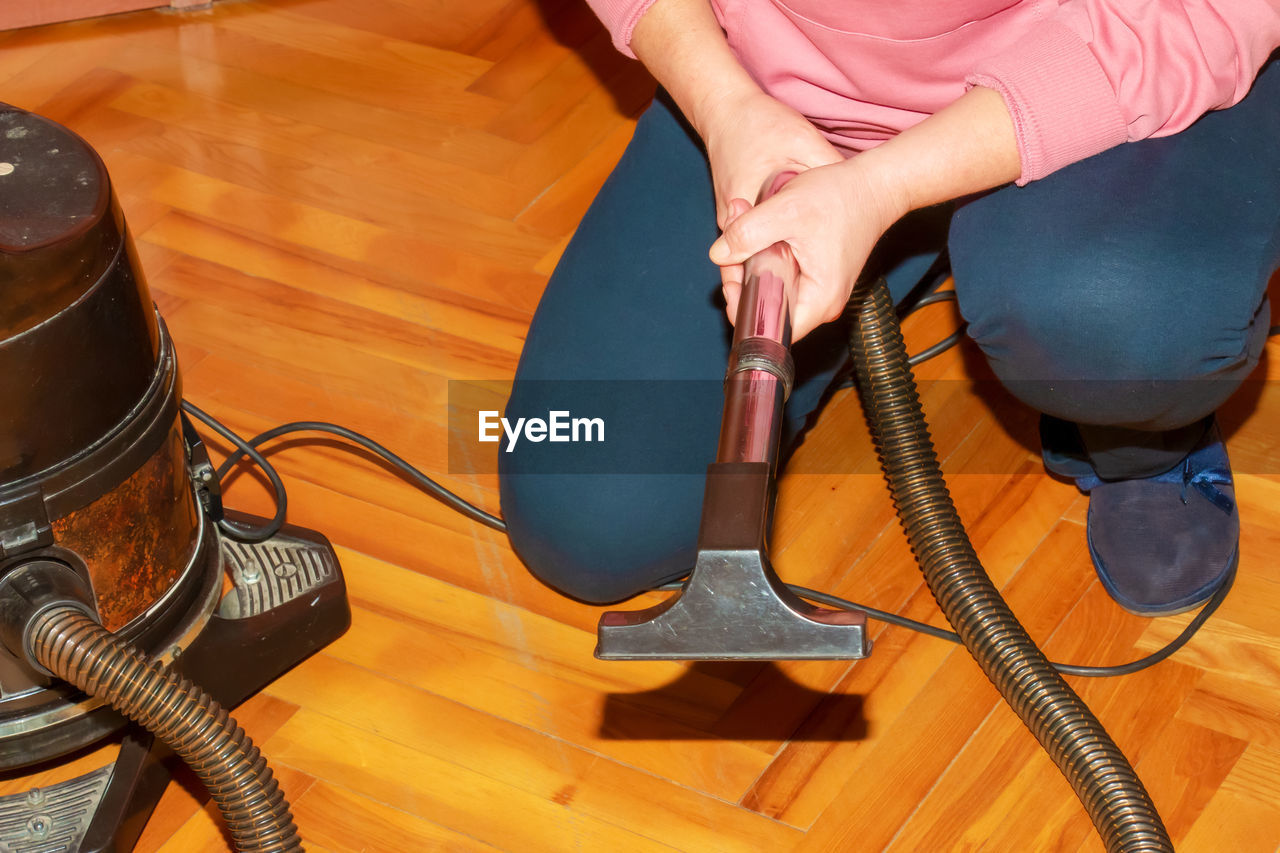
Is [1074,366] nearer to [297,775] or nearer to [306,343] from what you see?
[297,775]

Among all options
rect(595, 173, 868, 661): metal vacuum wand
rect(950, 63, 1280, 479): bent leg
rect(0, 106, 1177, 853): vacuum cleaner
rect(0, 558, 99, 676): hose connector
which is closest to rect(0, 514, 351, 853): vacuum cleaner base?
rect(0, 106, 1177, 853): vacuum cleaner

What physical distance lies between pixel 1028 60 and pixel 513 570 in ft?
2.11

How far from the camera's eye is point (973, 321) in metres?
1.09

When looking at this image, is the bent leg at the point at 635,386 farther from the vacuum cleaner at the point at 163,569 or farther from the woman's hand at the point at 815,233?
the woman's hand at the point at 815,233

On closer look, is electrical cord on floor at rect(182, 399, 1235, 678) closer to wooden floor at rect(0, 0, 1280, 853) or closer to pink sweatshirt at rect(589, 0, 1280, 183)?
wooden floor at rect(0, 0, 1280, 853)

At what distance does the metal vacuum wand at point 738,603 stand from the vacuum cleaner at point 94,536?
1.04ft

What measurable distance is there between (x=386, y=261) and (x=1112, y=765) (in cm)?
100

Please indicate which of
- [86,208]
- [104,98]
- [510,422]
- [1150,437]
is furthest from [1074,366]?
[104,98]

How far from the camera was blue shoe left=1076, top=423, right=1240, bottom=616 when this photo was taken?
1234 millimetres

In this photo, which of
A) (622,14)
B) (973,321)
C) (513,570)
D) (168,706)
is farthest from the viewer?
(513,570)

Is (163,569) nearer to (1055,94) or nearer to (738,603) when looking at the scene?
(738,603)

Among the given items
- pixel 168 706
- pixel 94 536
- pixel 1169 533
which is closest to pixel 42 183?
pixel 94 536

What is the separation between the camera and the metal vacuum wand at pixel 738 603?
2.33ft

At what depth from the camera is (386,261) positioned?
1646mm
